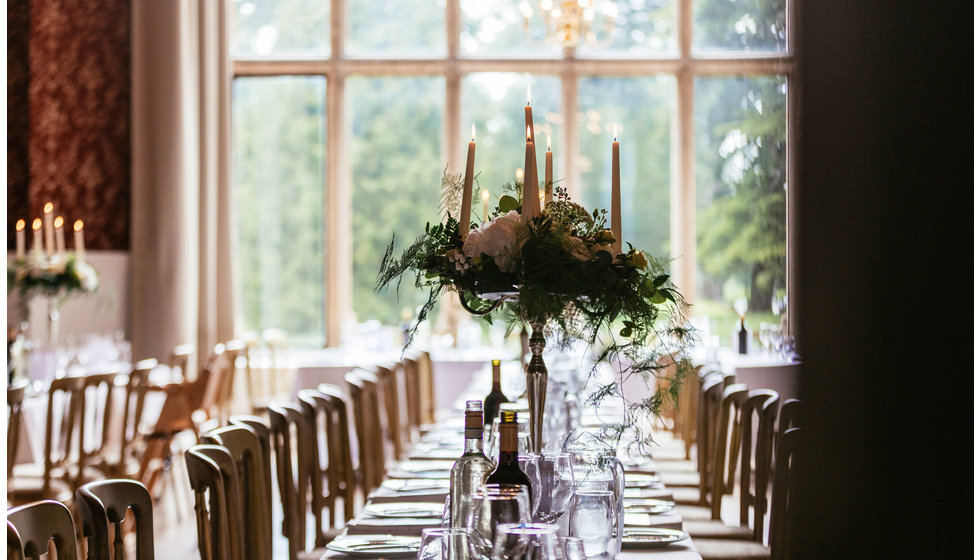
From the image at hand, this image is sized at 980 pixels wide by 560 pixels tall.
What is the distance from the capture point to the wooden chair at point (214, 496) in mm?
1969

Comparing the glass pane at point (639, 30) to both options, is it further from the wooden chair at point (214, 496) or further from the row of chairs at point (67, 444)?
the wooden chair at point (214, 496)

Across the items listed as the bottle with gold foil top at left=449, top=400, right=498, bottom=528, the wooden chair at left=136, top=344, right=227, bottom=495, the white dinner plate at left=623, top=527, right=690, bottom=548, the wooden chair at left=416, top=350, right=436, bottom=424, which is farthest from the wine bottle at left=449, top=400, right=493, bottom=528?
the wooden chair at left=416, top=350, right=436, bottom=424

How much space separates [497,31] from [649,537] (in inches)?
268

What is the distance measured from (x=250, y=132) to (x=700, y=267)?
406 cm

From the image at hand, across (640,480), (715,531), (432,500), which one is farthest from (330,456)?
(715,531)

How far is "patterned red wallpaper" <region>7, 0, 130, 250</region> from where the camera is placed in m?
6.93

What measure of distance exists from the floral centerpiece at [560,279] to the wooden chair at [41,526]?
30.3 inches

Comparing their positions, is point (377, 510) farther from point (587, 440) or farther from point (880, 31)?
point (880, 31)

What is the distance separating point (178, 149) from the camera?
7.48 metres

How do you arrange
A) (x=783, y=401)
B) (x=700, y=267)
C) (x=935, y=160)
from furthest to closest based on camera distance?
(x=700, y=267), (x=783, y=401), (x=935, y=160)

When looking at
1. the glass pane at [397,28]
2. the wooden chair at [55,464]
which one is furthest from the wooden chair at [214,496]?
the glass pane at [397,28]

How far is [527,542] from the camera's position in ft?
4.01

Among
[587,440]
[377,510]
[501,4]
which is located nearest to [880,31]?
[587,440]

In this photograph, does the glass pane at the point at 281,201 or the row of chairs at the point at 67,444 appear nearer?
the row of chairs at the point at 67,444
